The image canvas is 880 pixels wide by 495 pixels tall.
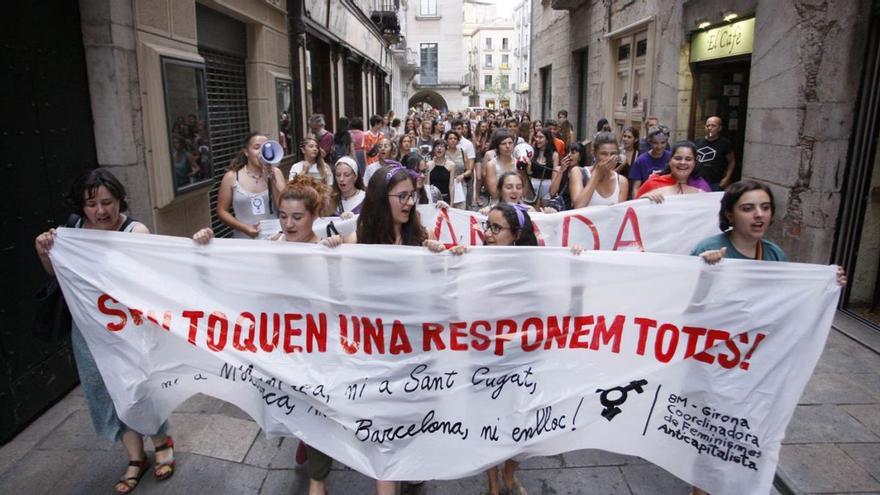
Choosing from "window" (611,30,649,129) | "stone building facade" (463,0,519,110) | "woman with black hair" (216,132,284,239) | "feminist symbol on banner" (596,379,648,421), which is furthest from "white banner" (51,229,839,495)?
"stone building facade" (463,0,519,110)

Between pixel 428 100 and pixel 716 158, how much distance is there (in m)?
50.1

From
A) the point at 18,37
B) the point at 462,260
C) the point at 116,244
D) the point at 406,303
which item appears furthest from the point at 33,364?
the point at 462,260

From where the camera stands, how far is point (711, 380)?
9.87ft

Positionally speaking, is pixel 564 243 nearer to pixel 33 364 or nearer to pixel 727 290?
pixel 727 290

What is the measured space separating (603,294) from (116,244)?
2.44m

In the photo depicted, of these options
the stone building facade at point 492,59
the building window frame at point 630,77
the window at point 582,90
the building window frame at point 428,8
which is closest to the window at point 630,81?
the building window frame at point 630,77

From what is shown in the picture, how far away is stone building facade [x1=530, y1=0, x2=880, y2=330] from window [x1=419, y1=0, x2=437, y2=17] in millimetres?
42513

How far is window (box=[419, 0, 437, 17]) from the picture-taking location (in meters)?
51.5

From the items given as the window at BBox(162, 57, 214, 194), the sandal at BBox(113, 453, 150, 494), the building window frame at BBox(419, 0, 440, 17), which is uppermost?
the building window frame at BBox(419, 0, 440, 17)

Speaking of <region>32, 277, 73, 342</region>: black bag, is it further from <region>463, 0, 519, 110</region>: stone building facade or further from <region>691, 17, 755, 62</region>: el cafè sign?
<region>463, 0, 519, 110</region>: stone building facade

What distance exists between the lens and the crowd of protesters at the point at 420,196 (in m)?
3.18

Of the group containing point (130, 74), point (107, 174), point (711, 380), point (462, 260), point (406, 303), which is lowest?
point (711, 380)

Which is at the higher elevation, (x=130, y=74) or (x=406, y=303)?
(x=130, y=74)

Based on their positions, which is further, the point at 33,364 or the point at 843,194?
the point at 843,194
